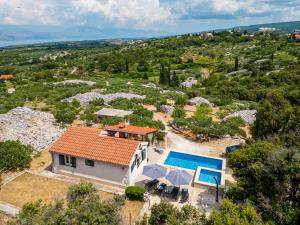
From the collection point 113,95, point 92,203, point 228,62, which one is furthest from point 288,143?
point 228,62

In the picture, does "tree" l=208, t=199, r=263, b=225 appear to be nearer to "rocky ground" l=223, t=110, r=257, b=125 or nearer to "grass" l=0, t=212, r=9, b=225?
"grass" l=0, t=212, r=9, b=225

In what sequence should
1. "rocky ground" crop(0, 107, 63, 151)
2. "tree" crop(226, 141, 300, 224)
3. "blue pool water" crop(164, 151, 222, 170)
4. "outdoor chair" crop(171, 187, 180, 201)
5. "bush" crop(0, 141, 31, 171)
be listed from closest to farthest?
"tree" crop(226, 141, 300, 224), "outdoor chair" crop(171, 187, 180, 201), "bush" crop(0, 141, 31, 171), "blue pool water" crop(164, 151, 222, 170), "rocky ground" crop(0, 107, 63, 151)

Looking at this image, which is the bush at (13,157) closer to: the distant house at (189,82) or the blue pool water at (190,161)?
the blue pool water at (190,161)

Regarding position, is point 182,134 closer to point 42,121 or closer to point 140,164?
point 140,164

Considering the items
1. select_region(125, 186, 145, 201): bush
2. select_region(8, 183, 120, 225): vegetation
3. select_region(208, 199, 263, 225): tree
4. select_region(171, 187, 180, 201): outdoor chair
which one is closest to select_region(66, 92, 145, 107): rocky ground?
select_region(125, 186, 145, 201): bush

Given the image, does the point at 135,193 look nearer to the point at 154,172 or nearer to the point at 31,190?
the point at 154,172

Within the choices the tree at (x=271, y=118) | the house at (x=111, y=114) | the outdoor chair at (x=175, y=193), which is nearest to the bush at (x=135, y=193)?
the outdoor chair at (x=175, y=193)
